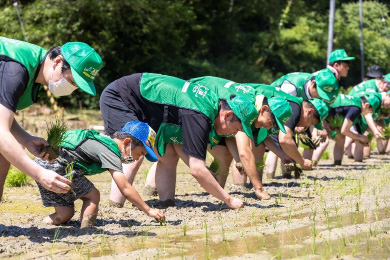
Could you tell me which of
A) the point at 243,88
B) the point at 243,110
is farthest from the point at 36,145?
the point at 243,88

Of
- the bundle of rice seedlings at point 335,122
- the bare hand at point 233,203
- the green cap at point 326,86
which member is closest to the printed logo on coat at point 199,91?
the bare hand at point 233,203

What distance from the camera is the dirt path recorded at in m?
4.90

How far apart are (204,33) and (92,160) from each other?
23292mm

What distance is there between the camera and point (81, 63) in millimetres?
5070

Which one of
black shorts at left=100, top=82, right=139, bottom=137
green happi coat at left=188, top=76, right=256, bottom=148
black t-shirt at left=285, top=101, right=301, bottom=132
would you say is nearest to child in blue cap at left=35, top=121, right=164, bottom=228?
black shorts at left=100, top=82, right=139, bottom=137

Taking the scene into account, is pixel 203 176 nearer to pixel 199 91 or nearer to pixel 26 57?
pixel 199 91

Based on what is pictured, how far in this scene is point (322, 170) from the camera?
37.8 ft

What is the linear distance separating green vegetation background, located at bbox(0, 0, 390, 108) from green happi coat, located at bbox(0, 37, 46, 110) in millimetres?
15481

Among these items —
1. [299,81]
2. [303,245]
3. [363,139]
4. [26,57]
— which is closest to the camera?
[26,57]

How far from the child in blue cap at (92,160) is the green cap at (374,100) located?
8454 mm

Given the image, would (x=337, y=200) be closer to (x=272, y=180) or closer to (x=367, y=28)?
(x=272, y=180)

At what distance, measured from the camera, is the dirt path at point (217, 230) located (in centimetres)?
490

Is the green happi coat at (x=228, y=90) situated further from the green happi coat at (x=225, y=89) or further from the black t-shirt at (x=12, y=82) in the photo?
the black t-shirt at (x=12, y=82)

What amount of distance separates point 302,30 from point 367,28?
4.62 m
